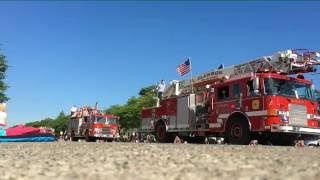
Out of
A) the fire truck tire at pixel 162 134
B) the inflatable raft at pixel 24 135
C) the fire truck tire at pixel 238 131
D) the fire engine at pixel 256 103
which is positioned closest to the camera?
the fire engine at pixel 256 103

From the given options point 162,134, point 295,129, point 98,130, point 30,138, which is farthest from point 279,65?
point 98,130

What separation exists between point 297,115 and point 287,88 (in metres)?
1.07

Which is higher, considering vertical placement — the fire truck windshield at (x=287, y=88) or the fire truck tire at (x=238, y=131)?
the fire truck windshield at (x=287, y=88)

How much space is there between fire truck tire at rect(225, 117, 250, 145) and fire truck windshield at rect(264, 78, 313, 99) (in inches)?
63.5

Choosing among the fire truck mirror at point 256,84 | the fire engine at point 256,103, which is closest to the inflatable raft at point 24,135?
the fire engine at point 256,103

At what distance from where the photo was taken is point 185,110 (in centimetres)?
2302

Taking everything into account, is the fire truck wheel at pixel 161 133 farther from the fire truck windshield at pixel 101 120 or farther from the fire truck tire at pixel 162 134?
the fire truck windshield at pixel 101 120

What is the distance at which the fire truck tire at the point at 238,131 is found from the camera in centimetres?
1830

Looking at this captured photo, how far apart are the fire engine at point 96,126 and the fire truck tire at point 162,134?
1515cm

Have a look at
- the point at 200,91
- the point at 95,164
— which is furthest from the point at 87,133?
the point at 95,164

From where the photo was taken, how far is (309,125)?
60.4ft

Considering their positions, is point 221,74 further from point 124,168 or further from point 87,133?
point 87,133

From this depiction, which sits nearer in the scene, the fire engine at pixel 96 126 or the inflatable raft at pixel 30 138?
the inflatable raft at pixel 30 138

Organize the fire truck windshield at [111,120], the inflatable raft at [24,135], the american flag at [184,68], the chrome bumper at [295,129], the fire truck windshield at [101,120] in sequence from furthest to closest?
the fire truck windshield at [111,120] → the fire truck windshield at [101,120] → the inflatable raft at [24,135] → the american flag at [184,68] → the chrome bumper at [295,129]
